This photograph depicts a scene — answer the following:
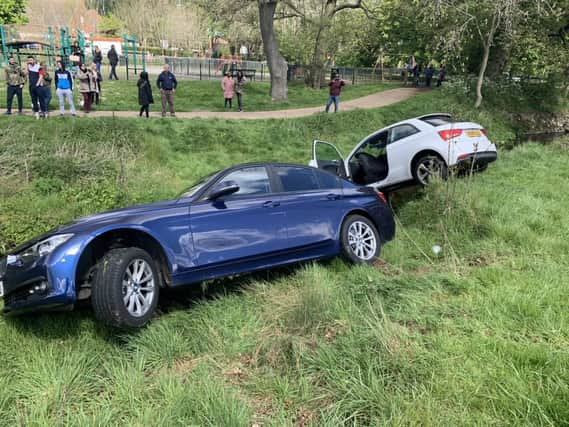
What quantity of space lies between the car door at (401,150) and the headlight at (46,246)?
22.1 ft

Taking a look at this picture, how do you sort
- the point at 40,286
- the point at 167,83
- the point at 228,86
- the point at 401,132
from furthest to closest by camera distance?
the point at 228,86 → the point at 167,83 → the point at 401,132 → the point at 40,286

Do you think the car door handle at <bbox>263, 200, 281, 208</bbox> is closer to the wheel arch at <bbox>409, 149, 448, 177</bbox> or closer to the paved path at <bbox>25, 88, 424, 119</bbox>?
the wheel arch at <bbox>409, 149, 448, 177</bbox>

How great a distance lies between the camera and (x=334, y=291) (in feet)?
15.5

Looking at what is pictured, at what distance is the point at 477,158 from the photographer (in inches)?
348

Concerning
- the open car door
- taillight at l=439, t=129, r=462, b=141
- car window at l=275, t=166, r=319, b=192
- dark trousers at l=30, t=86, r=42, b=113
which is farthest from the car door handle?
dark trousers at l=30, t=86, r=42, b=113

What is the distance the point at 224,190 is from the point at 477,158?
19.7 feet

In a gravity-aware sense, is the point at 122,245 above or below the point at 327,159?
below

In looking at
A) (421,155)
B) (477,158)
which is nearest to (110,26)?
(421,155)

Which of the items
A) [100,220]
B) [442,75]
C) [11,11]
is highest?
[11,11]

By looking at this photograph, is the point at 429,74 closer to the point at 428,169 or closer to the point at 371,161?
the point at 371,161

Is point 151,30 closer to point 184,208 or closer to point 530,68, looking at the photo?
point 530,68

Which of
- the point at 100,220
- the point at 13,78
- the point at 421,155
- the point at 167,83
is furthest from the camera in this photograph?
the point at 167,83

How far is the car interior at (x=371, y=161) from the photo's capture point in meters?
9.70

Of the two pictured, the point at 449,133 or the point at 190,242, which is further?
the point at 449,133
